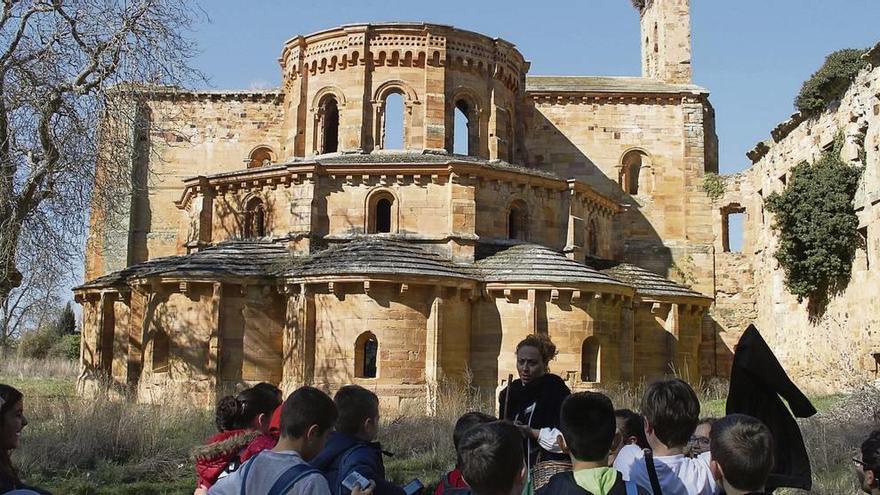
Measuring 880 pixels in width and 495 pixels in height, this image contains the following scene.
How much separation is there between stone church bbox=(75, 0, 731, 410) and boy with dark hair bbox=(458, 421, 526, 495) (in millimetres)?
13790

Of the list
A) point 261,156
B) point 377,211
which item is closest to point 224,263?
point 377,211

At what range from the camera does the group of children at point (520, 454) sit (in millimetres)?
4035

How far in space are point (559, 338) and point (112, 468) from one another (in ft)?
39.1

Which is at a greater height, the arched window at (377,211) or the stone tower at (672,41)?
the stone tower at (672,41)

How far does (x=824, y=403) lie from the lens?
1777 centimetres

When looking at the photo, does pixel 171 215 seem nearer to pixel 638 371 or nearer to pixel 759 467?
pixel 638 371

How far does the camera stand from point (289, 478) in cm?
423

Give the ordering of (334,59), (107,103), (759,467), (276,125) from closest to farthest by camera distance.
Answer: (759,467)
(107,103)
(334,59)
(276,125)

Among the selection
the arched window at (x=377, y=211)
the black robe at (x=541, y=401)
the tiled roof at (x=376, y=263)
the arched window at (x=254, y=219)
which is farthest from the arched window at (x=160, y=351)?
the black robe at (x=541, y=401)

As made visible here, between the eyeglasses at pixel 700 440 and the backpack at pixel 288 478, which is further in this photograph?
the eyeglasses at pixel 700 440

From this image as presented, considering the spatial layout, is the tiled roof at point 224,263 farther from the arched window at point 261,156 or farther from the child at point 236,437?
the child at point 236,437

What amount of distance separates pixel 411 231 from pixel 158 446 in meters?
10.7

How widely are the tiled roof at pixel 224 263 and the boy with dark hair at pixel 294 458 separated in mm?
17276

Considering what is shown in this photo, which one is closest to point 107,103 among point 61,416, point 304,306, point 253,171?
point 61,416
